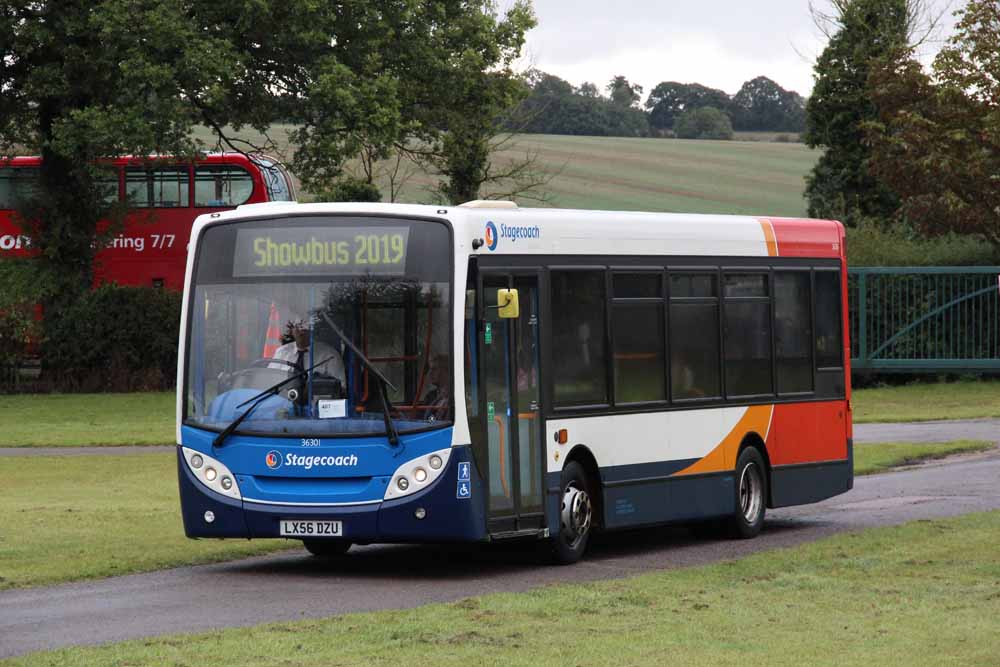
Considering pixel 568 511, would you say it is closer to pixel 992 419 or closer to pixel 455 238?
pixel 455 238

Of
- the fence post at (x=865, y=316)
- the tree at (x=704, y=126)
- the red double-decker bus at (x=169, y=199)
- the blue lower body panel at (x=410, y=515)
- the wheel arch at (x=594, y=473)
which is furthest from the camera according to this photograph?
the tree at (x=704, y=126)

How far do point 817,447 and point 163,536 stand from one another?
20.8 ft

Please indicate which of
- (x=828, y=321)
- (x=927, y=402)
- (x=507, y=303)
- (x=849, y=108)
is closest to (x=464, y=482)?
(x=507, y=303)

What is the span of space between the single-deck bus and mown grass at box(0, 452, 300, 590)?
1.12 metres

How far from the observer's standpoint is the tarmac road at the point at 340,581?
11.6 metres

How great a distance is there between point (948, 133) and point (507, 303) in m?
30.9

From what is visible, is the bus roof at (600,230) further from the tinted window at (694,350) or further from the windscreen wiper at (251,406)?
the windscreen wiper at (251,406)

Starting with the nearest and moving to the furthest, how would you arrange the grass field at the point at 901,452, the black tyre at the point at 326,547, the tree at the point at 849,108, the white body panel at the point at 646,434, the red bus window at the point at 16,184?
the white body panel at the point at 646,434, the black tyre at the point at 326,547, the grass field at the point at 901,452, the red bus window at the point at 16,184, the tree at the point at 849,108

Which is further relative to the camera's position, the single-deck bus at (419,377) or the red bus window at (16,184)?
the red bus window at (16,184)

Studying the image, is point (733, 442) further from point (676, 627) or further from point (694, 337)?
point (676, 627)

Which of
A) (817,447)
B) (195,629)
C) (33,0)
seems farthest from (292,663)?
(33,0)

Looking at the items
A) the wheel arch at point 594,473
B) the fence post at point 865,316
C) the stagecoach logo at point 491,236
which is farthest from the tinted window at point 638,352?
the fence post at point 865,316

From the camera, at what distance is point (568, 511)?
592 inches

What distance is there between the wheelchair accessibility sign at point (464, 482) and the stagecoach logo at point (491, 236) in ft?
5.57
